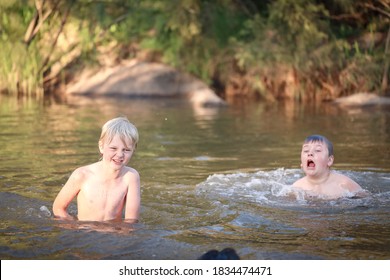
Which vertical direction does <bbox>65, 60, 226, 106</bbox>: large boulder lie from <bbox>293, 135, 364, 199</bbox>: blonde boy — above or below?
above

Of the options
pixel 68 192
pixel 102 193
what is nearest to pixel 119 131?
pixel 102 193

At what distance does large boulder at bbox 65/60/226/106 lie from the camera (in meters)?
20.5

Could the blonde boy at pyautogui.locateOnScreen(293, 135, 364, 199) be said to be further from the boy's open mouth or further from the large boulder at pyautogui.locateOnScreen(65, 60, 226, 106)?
the large boulder at pyautogui.locateOnScreen(65, 60, 226, 106)

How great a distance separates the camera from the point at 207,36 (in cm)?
2042

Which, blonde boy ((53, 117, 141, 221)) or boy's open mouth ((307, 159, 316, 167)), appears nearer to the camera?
blonde boy ((53, 117, 141, 221))

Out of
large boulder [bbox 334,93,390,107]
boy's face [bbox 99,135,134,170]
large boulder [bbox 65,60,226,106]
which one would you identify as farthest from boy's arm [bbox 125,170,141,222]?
large boulder [bbox 65,60,226,106]

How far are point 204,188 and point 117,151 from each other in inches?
80.0

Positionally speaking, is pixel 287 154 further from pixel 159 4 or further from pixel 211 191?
pixel 159 4

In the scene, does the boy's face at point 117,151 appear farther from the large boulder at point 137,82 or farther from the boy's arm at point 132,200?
the large boulder at point 137,82

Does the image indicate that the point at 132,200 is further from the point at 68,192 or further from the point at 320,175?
the point at 320,175

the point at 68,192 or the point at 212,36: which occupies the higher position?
the point at 212,36

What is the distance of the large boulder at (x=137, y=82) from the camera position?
20.5m

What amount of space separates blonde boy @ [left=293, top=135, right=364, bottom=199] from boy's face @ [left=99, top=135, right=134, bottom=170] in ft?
7.90

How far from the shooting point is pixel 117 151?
5555mm
